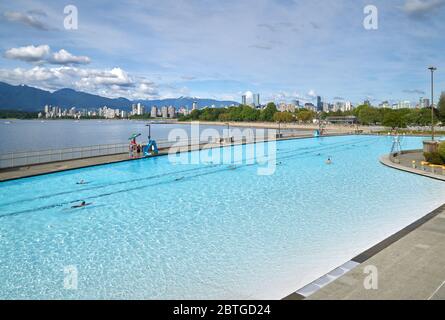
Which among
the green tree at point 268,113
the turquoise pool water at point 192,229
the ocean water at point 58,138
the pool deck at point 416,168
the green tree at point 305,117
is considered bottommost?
the turquoise pool water at point 192,229

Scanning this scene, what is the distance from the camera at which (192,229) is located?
1156 cm

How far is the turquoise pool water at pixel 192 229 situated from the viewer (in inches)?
305

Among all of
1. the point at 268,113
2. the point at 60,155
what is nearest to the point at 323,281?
the point at 60,155

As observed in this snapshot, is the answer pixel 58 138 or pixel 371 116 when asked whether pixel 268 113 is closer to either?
pixel 371 116

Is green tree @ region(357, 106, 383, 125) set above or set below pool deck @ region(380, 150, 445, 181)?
above

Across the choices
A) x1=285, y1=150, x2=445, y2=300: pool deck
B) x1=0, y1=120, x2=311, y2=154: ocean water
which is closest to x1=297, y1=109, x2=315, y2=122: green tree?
x1=0, y1=120, x2=311, y2=154: ocean water

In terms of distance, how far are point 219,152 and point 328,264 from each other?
26.5m

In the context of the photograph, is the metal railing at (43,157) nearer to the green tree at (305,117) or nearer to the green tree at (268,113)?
the green tree at (305,117)

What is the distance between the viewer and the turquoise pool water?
7.75 m

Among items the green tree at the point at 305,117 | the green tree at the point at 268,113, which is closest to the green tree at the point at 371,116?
the green tree at the point at 305,117

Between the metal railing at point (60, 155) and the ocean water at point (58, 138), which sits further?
the ocean water at point (58, 138)

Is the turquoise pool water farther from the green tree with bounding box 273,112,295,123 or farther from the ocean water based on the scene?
the green tree with bounding box 273,112,295,123
